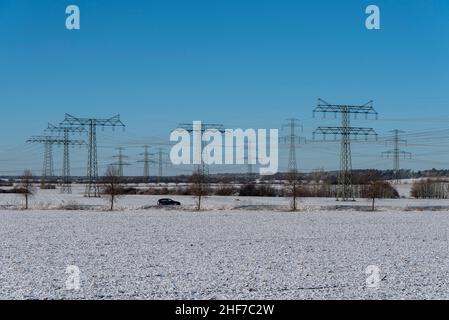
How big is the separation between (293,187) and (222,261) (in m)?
35.0

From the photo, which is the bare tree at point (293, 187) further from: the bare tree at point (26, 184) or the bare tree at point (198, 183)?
the bare tree at point (26, 184)

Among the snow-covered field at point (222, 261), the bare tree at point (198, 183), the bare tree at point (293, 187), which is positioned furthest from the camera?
the bare tree at point (198, 183)

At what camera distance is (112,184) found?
53156mm

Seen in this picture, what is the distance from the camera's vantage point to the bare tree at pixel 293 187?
51.7 metres

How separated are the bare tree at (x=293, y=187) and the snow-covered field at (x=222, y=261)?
768 inches

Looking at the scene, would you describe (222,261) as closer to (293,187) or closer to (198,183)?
(293,187)

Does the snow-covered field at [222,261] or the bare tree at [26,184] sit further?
the bare tree at [26,184]

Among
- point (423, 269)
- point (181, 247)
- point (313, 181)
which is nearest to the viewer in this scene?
point (423, 269)

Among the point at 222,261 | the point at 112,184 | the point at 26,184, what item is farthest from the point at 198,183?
the point at 222,261

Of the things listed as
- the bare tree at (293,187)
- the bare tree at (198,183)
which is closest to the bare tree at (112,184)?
the bare tree at (198,183)
